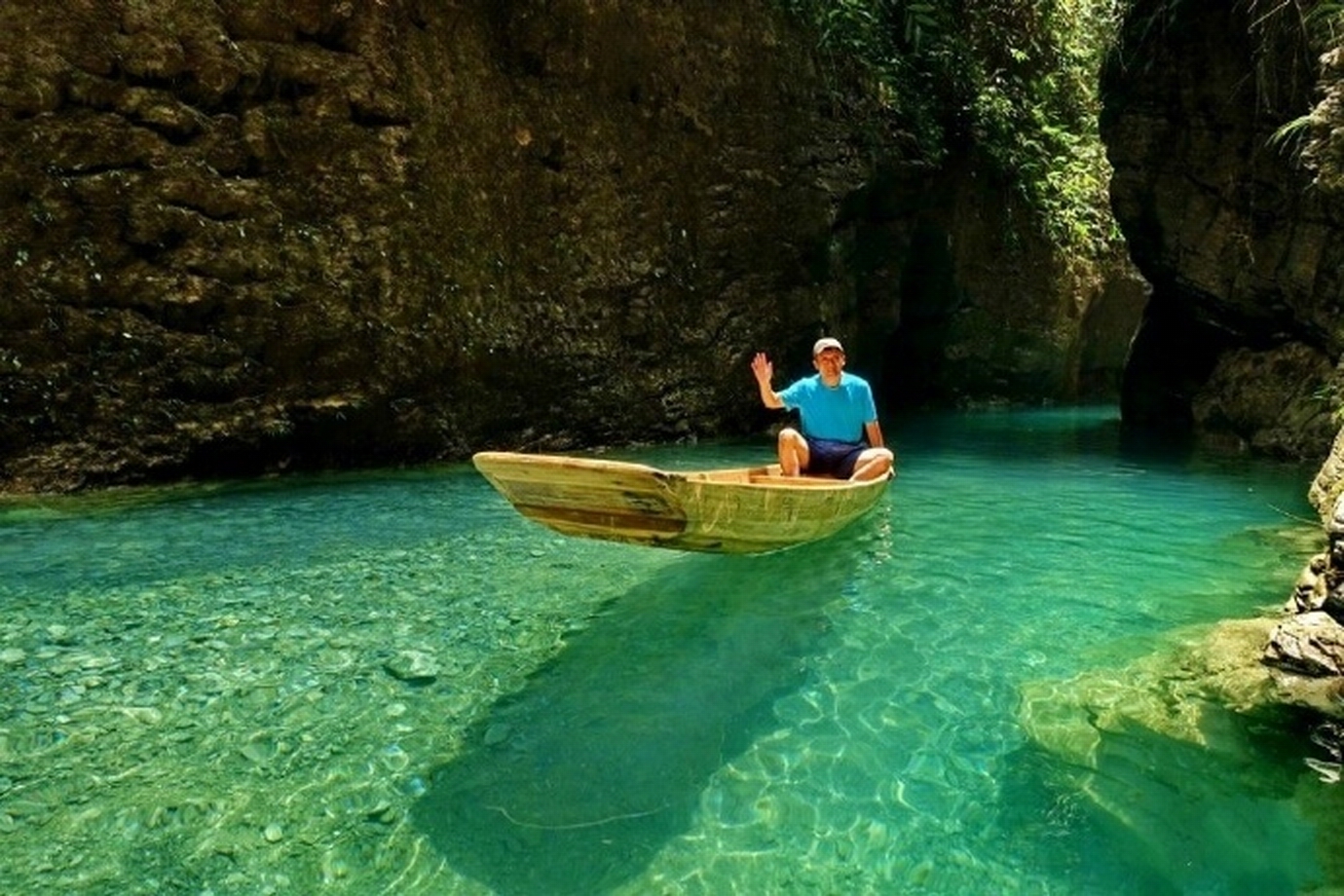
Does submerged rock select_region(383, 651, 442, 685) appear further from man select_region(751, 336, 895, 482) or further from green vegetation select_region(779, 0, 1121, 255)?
green vegetation select_region(779, 0, 1121, 255)

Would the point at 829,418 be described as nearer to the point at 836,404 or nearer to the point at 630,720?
the point at 836,404

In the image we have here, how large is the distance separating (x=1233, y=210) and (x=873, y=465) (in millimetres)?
9582

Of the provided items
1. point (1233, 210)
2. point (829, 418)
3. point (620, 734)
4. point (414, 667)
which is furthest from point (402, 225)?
point (1233, 210)

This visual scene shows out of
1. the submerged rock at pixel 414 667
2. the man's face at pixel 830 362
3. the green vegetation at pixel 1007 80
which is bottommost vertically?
the submerged rock at pixel 414 667

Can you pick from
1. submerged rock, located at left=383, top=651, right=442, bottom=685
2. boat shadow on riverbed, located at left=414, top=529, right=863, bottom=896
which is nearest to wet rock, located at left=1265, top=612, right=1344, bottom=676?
boat shadow on riverbed, located at left=414, top=529, right=863, bottom=896

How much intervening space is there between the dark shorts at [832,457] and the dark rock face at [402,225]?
18.3ft

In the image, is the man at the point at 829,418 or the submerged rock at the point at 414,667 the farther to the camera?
the man at the point at 829,418

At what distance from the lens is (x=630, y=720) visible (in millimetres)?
3969

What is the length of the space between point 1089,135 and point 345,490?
826 inches

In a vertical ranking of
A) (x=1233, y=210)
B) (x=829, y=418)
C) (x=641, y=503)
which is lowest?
(x=641, y=503)

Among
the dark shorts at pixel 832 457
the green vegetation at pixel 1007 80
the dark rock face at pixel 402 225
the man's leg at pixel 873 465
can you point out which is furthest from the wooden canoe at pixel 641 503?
the green vegetation at pixel 1007 80

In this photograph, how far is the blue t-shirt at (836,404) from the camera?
739cm

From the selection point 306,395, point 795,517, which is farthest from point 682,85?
point 795,517

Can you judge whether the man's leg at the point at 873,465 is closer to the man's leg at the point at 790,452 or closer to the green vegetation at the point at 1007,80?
A: the man's leg at the point at 790,452
